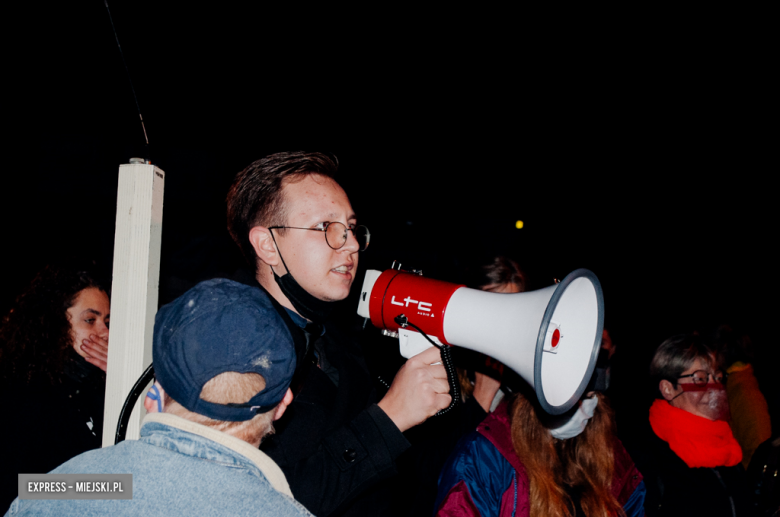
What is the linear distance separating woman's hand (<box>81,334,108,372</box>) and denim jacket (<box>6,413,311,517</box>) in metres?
1.65

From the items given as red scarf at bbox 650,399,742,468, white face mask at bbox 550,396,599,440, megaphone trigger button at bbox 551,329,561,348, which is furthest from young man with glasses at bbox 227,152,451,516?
red scarf at bbox 650,399,742,468

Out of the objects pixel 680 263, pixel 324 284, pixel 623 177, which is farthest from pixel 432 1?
pixel 680 263

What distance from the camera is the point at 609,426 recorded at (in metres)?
2.13

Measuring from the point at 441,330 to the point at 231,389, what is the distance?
2.66ft

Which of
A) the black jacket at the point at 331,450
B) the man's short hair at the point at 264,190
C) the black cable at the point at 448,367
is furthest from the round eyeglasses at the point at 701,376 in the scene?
the man's short hair at the point at 264,190

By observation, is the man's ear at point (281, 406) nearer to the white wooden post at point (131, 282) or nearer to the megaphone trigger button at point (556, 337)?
the white wooden post at point (131, 282)

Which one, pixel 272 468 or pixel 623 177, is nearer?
pixel 272 468

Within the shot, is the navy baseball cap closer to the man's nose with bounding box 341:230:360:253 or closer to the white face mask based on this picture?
the man's nose with bounding box 341:230:360:253

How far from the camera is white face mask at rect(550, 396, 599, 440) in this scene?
75.1 inches

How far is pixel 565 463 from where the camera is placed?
2008 mm

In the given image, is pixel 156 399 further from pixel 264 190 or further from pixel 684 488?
pixel 684 488

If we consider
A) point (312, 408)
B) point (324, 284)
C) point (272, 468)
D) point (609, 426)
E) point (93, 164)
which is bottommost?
point (609, 426)

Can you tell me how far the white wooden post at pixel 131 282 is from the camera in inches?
48.7

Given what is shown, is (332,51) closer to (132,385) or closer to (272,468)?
(132,385)
